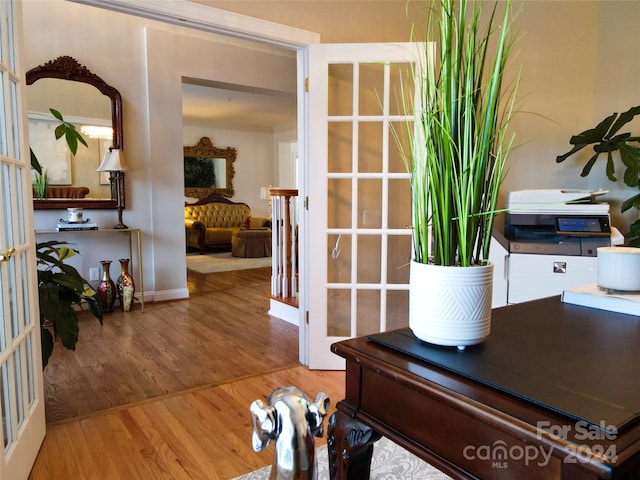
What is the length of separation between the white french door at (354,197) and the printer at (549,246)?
1.97 ft

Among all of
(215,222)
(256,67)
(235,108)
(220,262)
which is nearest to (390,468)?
(256,67)

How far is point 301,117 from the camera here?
108 inches

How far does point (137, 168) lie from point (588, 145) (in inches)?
155

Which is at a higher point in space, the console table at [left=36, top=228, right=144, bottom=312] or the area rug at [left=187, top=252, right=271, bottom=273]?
the console table at [left=36, top=228, right=144, bottom=312]

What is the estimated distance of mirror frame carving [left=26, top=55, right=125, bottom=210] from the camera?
156 inches

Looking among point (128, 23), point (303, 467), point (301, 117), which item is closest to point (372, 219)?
point (301, 117)

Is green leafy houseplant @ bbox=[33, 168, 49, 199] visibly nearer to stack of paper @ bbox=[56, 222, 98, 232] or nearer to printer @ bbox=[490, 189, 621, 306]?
stack of paper @ bbox=[56, 222, 98, 232]

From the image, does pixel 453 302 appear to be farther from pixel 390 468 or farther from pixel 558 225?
pixel 558 225

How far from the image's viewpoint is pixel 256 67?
4.98m

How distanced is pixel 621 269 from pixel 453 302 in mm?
594

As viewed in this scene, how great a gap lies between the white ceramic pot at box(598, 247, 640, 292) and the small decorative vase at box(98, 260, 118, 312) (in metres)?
4.00

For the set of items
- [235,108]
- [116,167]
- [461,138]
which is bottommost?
[461,138]

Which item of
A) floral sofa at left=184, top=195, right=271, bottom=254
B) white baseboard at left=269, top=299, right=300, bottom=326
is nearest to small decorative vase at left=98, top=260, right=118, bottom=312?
white baseboard at left=269, top=299, right=300, bottom=326

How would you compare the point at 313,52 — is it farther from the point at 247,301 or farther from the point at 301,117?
the point at 247,301
